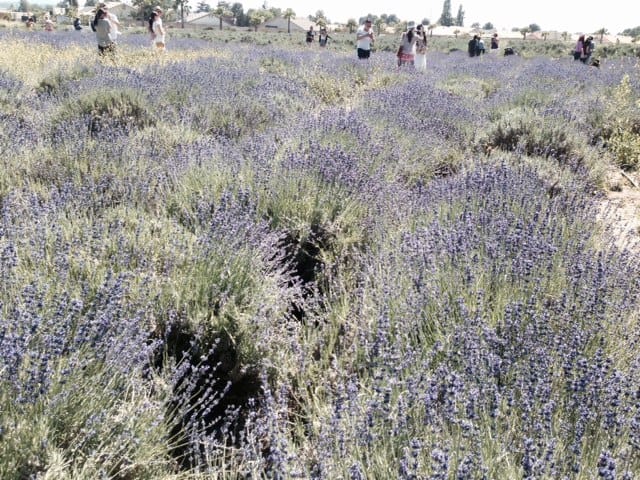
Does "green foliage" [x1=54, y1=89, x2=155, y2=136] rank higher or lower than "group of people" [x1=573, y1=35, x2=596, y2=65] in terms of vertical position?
lower

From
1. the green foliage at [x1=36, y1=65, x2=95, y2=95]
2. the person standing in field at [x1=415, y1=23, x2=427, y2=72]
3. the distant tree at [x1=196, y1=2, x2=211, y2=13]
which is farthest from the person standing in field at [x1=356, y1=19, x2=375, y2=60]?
the distant tree at [x1=196, y1=2, x2=211, y2=13]

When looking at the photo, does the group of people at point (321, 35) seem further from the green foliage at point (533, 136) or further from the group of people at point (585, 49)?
the green foliage at point (533, 136)

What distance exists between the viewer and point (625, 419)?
167cm

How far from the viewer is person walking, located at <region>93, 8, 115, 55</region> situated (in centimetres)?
1016

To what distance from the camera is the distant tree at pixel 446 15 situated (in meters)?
147

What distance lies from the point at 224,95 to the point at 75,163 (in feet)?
9.63

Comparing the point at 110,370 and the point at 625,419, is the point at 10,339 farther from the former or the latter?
the point at 625,419

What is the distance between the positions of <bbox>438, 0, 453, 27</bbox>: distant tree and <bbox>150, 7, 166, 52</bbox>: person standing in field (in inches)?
5853

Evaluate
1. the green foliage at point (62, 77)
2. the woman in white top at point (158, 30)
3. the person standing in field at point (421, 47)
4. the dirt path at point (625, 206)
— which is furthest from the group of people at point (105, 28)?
the dirt path at point (625, 206)

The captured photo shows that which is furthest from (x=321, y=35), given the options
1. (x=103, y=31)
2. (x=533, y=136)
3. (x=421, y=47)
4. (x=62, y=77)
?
(x=533, y=136)

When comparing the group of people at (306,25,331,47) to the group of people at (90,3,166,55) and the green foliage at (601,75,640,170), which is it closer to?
the group of people at (90,3,166,55)

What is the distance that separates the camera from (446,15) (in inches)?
5886

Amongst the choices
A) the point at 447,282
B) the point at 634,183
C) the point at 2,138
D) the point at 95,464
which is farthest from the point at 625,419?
the point at 634,183

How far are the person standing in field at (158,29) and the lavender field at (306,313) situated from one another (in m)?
6.86
